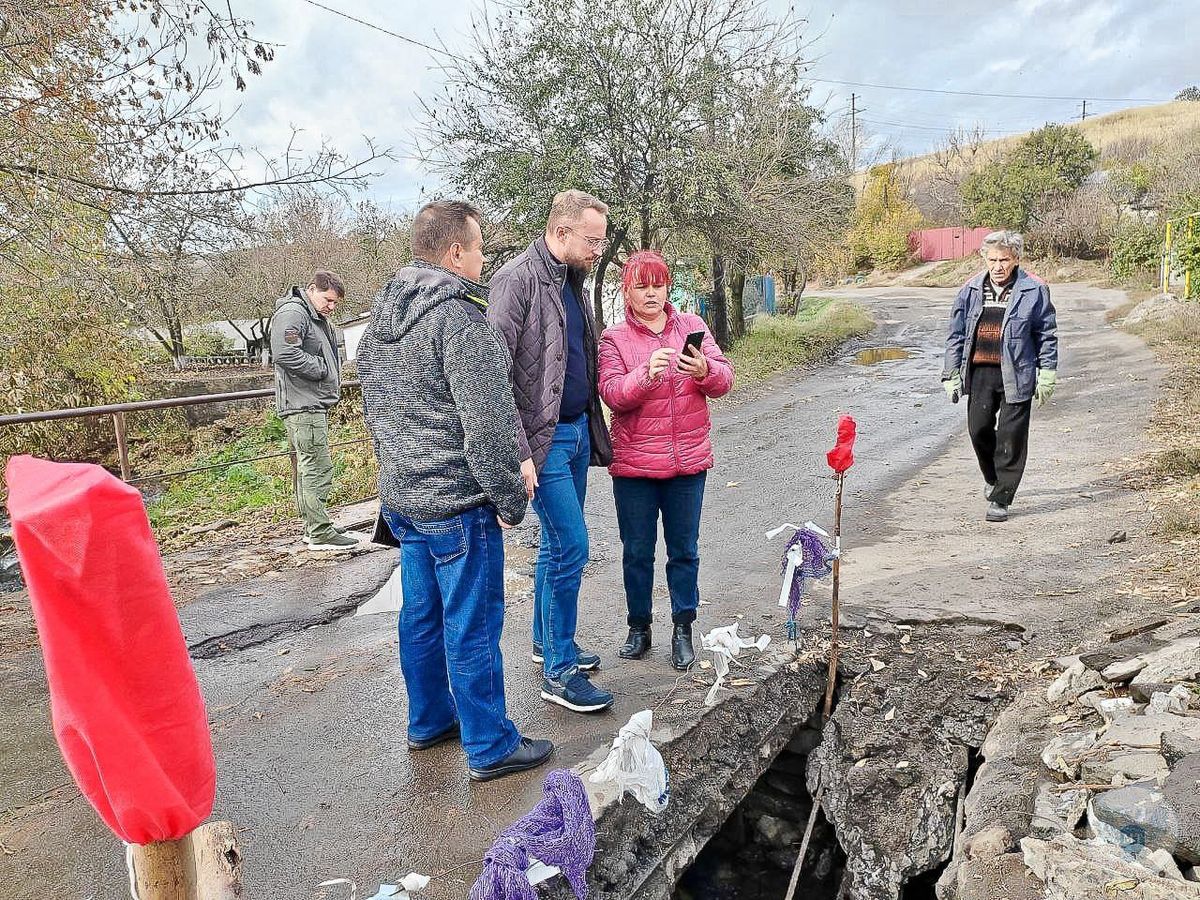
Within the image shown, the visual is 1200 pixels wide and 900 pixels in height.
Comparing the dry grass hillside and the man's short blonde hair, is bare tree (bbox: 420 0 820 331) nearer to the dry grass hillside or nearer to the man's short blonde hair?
the man's short blonde hair

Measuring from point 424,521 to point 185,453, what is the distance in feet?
47.8

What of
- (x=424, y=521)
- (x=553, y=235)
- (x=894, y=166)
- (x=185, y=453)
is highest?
(x=894, y=166)

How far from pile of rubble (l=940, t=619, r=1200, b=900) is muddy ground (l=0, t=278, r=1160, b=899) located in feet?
1.16

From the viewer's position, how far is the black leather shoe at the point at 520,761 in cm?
307

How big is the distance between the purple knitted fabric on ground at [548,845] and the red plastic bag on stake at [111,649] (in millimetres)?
1169

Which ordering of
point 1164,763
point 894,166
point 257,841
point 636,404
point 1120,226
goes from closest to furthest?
point 1164,763 → point 257,841 → point 636,404 → point 1120,226 → point 894,166

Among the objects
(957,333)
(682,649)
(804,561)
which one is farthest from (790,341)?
(682,649)

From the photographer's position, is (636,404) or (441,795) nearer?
(441,795)

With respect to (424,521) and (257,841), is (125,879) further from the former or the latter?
(424,521)

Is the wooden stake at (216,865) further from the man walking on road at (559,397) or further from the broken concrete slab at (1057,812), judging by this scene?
the broken concrete slab at (1057,812)

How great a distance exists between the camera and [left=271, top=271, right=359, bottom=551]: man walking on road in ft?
19.0

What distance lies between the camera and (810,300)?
33656mm

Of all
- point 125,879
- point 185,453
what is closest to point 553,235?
point 125,879

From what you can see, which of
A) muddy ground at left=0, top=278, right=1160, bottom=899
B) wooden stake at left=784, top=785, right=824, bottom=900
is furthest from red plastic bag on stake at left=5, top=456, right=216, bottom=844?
wooden stake at left=784, top=785, right=824, bottom=900
